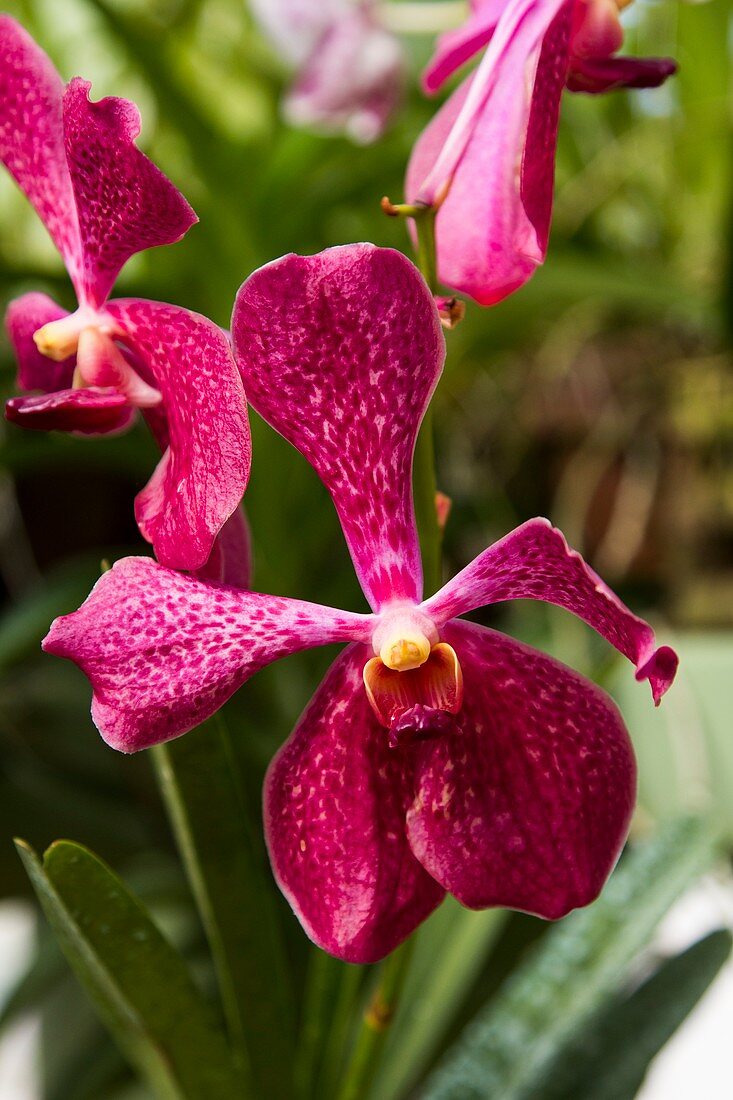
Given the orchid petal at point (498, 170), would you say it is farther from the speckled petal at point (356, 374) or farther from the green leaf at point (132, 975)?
the green leaf at point (132, 975)

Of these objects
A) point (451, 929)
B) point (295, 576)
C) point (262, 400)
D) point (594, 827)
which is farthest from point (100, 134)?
point (295, 576)

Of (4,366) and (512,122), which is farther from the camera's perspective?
(4,366)

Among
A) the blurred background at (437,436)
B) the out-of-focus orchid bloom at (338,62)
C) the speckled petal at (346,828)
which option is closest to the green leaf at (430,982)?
the blurred background at (437,436)

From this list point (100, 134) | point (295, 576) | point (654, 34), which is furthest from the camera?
point (654, 34)

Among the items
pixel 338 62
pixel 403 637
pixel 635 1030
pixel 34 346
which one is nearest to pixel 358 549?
pixel 403 637

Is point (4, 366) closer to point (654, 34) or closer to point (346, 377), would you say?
point (346, 377)

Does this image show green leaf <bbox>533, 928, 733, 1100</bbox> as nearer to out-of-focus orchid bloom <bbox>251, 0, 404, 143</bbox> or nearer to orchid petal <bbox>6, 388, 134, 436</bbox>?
orchid petal <bbox>6, 388, 134, 436</bbox>

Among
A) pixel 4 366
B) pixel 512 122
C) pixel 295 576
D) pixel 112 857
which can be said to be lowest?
pixel 112 857

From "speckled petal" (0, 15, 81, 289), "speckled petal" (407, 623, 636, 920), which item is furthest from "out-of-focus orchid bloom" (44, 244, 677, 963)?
"speckled petal" (0, 15, 81, 289)
